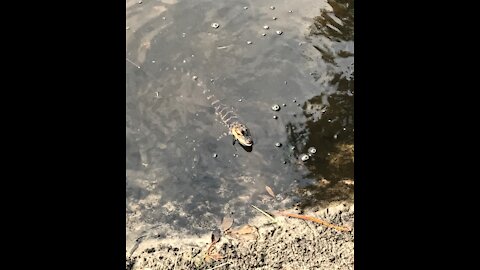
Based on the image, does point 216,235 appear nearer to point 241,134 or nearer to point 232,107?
point 241,134

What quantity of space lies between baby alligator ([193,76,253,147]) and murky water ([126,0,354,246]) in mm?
41

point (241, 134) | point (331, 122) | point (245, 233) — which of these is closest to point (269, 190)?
point (245, 233)

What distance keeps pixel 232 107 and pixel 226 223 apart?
876 mm

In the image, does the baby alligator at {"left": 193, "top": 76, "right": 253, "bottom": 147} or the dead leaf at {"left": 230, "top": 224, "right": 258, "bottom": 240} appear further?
the baby alligator at {"left": 193, "top": 76, "right": 253, "bottom": 147}

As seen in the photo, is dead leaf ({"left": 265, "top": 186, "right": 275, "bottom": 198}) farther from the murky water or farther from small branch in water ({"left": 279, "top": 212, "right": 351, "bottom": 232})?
small branch in water ({"left": 279, "top": 212, "right": 351, "bottom": 232})

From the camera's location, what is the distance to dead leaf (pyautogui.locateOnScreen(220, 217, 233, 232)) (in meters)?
2.73

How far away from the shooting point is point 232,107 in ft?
10.6

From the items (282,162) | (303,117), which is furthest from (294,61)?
(282,162)

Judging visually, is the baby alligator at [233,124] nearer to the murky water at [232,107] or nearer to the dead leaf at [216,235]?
the murky water at [232,107]

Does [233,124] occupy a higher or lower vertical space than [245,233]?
higher

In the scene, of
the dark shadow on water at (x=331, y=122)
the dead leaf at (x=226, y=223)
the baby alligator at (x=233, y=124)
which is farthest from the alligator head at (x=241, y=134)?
the dead leaf at (x=226, y=223)

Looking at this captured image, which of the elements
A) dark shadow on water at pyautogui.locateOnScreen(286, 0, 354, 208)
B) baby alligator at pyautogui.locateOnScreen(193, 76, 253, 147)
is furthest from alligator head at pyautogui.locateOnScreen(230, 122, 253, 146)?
dark shadow on water at pyautogui.locateOnScreen(286, 0, 354, 208)
